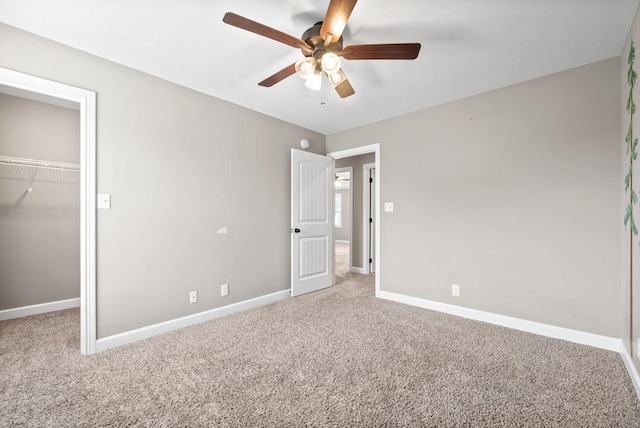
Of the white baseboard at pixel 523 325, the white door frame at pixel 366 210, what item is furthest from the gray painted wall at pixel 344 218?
the white baseboard at pixel 523 325

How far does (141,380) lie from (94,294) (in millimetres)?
853

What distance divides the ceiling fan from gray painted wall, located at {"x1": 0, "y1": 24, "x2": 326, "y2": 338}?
140cm

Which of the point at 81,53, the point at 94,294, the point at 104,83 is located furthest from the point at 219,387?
the point at 81,53

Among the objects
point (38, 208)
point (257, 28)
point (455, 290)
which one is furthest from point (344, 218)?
point (257, 28)

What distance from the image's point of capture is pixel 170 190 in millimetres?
2693

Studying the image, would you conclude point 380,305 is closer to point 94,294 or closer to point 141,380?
point 141,380

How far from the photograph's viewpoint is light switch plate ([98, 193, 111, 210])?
2273 mm

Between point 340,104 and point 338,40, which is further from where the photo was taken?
point 340,104

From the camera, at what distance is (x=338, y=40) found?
177 centimetres

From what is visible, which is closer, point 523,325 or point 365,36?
point 365,36

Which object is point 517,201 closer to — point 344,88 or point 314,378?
point 344,88

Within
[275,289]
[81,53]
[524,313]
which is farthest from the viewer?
[275,289]

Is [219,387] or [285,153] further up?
[285,153]

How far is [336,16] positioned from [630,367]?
294cm
